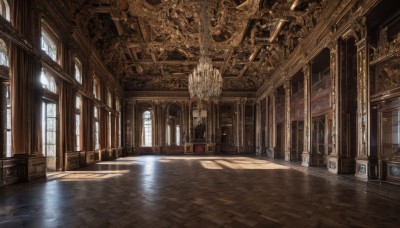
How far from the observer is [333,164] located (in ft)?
25.8

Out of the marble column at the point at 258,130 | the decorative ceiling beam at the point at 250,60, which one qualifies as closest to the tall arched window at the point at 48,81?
the decorative ceiling beam at the point at 250,60

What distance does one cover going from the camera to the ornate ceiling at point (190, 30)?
9195mm

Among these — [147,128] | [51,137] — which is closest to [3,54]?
[51,137]

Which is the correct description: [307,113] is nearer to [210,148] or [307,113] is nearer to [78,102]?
[78,102]

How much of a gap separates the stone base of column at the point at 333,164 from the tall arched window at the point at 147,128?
14.8 metres

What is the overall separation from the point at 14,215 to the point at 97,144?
32.0ft

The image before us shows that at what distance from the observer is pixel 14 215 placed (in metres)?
3.47

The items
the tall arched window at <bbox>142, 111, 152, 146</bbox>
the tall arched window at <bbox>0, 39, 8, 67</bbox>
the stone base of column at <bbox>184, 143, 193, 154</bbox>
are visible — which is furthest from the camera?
the tall arched window at <bbox>142, 111, 152, 146</bbox>

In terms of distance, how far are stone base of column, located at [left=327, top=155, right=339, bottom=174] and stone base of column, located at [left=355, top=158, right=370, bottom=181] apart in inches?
31.2

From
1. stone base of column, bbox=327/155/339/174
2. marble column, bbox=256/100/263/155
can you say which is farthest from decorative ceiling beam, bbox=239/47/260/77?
stone base of column, bbox=327/155/339/174

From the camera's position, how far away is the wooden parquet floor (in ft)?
10.7

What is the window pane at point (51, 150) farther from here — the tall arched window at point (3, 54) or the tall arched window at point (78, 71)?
the tall arched window at point (3, 54)

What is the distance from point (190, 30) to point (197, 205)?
8945mm

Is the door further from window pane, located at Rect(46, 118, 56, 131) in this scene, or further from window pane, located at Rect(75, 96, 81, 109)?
window pane, located at Rect(75, 96, 81, 109)
